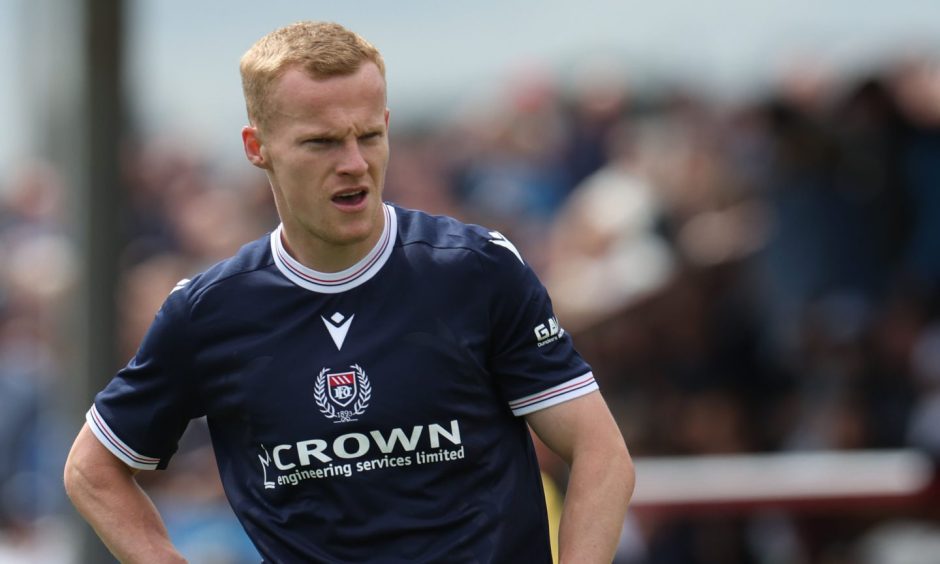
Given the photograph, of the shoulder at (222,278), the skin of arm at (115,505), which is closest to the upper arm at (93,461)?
the skin of arm at (115,505)

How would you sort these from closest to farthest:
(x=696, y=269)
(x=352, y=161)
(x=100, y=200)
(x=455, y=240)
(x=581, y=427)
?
1. (x=352, y=161)
2. (x=581, y=427)
3. (x=455, y=240)
4. (x=100, y=200)
5. (x=696, y=269)

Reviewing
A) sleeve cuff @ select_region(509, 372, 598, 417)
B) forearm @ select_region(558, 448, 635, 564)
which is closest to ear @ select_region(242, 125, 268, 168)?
sleeve cuff @ select_region(509, 372, 598, 417)

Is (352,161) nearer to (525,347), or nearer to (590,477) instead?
(525,347)

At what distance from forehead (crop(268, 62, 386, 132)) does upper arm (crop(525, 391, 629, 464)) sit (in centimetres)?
72

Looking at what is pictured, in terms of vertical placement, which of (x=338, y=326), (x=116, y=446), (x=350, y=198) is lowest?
(x=116, y=446)

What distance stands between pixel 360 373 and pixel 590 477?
1.71 ft

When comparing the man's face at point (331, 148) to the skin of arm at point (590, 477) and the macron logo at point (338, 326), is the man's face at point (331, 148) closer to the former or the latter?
the macron logo at point (338, 326)

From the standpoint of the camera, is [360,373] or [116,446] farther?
[116,446]

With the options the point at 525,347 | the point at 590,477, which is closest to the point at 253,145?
the point at 525,347

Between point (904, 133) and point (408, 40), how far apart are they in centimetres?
721

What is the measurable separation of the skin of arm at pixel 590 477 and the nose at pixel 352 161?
2.09ft

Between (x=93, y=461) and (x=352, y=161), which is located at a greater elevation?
(x=352, y=161)

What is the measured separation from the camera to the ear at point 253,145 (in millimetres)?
3551

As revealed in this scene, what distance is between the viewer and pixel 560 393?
11.5 feet
